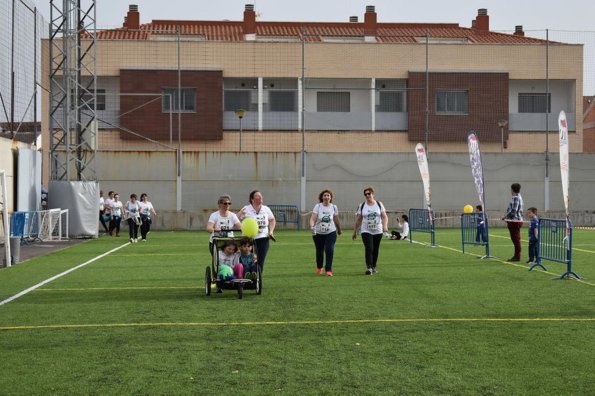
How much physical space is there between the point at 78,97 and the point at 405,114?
18821mm

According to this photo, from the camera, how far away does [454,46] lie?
167ft

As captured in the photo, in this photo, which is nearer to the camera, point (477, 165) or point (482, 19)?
point (477, 165)

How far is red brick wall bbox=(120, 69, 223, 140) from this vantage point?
48562 millimetres

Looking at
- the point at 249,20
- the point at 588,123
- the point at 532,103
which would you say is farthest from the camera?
the point at 249,20

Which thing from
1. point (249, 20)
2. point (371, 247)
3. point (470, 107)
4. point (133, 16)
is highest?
point (133, 16)

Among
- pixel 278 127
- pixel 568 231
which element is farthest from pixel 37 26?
pixel 568 231

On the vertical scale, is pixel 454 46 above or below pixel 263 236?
above

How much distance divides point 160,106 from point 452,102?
14.9 metres

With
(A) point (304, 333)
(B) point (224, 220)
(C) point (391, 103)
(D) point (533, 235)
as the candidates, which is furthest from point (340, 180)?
(A) point (304, 333)

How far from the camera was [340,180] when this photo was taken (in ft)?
136

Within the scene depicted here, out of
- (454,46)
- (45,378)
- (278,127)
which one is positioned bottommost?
(45,378)

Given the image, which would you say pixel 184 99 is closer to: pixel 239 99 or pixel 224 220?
pixel 239 99

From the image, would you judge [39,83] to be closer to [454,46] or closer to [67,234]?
[67,234]

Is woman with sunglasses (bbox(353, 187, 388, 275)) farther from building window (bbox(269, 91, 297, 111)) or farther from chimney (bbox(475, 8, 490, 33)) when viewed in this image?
chimney (bbox(475, 8, 490, 33))
